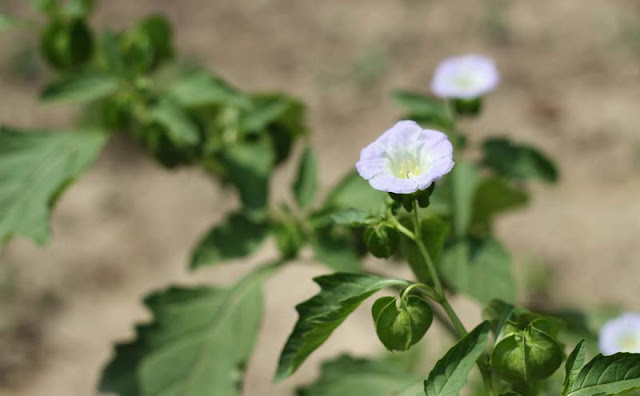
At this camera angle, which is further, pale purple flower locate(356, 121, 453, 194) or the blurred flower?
the blurred flower

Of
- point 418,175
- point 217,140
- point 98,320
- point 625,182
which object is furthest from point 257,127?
point 625,182

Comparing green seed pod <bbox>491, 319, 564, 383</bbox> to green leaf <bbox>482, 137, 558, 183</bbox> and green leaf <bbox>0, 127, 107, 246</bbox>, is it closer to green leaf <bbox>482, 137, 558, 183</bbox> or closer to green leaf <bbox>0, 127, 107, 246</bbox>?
green leaf <bbox>482, 137, 558, 183</bbox>

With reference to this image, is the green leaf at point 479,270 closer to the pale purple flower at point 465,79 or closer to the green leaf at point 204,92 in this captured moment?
the pale purple flower at point 465,79

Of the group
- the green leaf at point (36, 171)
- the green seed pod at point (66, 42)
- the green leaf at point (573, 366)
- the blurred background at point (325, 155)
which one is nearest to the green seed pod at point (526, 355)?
the green leaf at point (573, 366)

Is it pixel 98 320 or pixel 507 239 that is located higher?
pixel 98 320

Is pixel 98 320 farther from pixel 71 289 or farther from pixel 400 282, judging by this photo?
pixel 400 282

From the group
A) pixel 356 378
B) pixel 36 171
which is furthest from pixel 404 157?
pixel 36 171

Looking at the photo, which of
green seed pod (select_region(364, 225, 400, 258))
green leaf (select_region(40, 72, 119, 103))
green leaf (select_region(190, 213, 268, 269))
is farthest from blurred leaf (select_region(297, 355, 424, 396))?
green leaf (select_region(40, 72, 119, 103))
